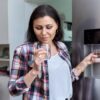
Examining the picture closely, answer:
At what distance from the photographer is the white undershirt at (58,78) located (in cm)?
101

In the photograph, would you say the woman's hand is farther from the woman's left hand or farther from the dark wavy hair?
the dark wavy hair

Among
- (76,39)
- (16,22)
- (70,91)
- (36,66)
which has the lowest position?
(70,91)

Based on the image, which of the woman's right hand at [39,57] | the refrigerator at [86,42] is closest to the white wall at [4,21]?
the refrigerator at [86,42]

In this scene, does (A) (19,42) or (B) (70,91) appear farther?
(A) (19,42)

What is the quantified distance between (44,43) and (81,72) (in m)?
0.29

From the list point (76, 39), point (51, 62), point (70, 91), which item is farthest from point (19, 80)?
point (76, 39)

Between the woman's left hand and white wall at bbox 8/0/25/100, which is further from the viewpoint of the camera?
white wall at bbox 8/0/25/100

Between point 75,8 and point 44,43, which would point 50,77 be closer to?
point 44,43

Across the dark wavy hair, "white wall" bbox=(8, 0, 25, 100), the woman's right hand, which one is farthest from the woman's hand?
"white wall" bbox=(8, 0, 25, 100)

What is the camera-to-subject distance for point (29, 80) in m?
0.90

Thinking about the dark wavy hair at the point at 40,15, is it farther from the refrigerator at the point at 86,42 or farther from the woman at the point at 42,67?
the refrigerator at the point at 86,42

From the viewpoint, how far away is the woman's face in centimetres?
96

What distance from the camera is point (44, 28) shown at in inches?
37.6

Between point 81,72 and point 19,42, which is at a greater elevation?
point 19,42
